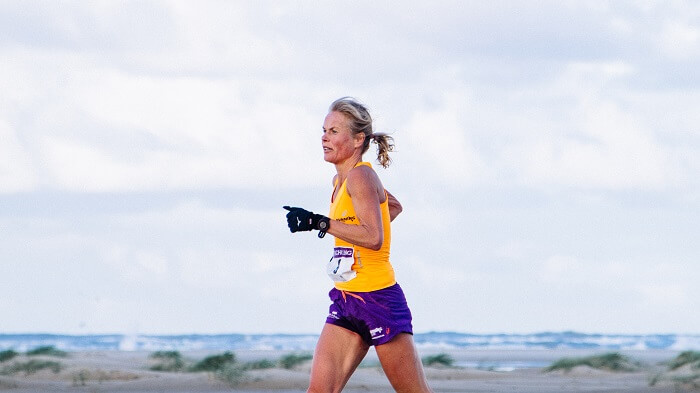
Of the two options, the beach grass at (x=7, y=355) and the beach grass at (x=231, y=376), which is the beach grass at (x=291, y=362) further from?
the beach grass at (x=7, y=355)

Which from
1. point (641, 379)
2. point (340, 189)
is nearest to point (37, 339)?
point (641, 379)

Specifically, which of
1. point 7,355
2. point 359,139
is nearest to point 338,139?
point 359,139

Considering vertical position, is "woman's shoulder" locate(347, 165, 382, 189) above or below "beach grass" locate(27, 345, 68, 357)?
below

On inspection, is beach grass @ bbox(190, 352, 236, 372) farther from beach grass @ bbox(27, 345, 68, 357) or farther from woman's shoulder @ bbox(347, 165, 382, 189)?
woman's shoulder @ bbox(347, 165, 382, 189)

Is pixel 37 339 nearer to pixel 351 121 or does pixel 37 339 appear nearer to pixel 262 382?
pixel 262 382

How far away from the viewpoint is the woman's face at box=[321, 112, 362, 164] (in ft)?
20.6

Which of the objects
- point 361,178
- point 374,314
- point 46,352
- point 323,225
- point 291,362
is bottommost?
point 374,314

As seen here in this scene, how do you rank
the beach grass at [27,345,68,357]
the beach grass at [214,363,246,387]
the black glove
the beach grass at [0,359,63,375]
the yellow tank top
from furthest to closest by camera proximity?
1. the beach grass at [27,345,68,357]
2. the beach grass at [0,359,63,375]
3. the beach grass at [214,363,246,387]
4. the yellow tank top
5. the black glove

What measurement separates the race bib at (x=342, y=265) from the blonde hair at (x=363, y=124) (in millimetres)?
545

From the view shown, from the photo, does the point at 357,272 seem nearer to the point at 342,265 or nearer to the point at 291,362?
the point at 342,265

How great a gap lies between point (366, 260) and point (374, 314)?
0.94 feet

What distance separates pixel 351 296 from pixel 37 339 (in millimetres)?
40134

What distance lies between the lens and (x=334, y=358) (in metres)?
Result: 6.11

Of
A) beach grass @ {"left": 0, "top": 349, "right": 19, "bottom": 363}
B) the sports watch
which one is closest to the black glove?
the sports watch
